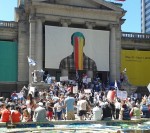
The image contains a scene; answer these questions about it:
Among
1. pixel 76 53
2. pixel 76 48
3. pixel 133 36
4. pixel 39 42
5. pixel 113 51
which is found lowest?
pixel 76 53

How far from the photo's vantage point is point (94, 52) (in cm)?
4794

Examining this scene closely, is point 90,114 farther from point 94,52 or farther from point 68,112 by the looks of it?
point 94,52

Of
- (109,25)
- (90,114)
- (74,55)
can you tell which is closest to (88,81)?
(74,55)

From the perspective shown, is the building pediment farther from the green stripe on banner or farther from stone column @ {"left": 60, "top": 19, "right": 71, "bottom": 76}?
the green stripe on banner

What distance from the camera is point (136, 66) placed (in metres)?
52.3

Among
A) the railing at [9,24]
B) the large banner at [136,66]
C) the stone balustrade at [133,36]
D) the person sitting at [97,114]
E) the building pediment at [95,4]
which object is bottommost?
the person sitting at [97,114]

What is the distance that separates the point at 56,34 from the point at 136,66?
1256cm

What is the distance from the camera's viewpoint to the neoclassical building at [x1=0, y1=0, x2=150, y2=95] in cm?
4553

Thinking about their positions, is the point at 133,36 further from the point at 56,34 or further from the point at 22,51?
the point at 22,51

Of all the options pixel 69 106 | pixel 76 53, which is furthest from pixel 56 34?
→ pixel 69 106

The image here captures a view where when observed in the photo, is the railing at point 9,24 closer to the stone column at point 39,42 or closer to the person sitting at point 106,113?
the stone column at point 39,42

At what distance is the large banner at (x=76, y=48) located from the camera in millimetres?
45719

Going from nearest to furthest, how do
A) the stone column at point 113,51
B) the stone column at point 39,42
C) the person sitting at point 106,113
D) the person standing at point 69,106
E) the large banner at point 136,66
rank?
the person sitting at point 106,113 → the person standing at point 69,106 → the stone column at point 39,42 → the stone column at point 113,51 → the large banner at point 136,66

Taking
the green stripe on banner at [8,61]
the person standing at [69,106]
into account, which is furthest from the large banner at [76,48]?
the person standing at [69,106]
